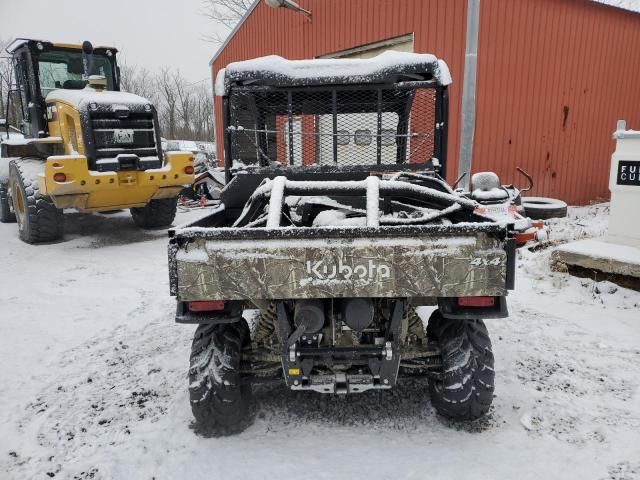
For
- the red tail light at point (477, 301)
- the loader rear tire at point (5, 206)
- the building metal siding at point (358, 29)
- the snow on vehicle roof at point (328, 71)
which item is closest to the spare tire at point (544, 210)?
the building metal siding at point (358, 29)

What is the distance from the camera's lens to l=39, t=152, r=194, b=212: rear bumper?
6.30 meters

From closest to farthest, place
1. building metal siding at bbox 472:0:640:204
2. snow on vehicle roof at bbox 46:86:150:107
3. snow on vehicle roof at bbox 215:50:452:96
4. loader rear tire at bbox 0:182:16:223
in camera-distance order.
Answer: snow on vehicle roof at bbox 215:50:452:96
snow on vehicle roof at bbox 46:86:150:107
building metal siding at bbox 472:0:640:204
loader rear tire at bbox 0:182:16:223

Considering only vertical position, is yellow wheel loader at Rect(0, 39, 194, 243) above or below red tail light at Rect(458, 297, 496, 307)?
above

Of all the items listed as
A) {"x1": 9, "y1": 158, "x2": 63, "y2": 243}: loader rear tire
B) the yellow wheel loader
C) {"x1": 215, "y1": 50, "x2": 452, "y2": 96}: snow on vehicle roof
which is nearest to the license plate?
the yellow wheel loader

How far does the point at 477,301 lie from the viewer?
240 cm

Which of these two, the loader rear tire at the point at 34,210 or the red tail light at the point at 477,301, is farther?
the loader rear tire at the point at 34,210

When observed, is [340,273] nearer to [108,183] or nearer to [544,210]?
[108,183]

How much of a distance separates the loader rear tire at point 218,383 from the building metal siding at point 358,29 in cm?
650

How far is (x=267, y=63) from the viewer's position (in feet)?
11.4

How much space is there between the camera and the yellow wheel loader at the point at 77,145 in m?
6.64

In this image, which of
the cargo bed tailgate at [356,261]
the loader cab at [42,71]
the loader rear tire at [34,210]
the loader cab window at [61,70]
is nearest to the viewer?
the cargo bed tailgate at [356,261]

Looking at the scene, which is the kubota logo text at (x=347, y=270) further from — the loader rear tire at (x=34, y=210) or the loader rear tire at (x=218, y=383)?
the loader rear tire at (x=34, y=210)

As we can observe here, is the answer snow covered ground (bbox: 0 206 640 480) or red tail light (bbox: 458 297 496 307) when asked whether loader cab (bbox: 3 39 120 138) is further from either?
red tail light (bbox: 458 297 496 307)

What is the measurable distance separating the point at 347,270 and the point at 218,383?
94cm
